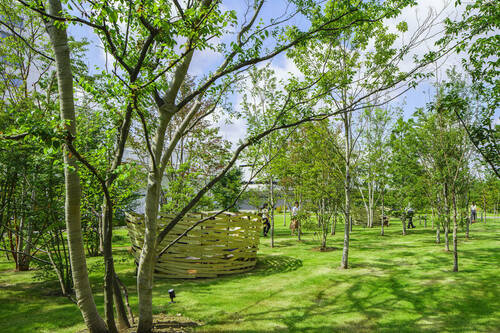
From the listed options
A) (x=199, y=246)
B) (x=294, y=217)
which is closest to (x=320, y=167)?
(x=294, y=217)

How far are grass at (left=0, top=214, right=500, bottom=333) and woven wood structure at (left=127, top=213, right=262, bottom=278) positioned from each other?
1.23 feet

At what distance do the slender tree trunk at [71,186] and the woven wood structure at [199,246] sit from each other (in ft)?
12.4

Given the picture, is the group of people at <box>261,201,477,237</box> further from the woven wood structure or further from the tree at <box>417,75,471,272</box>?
the tree at <box>417,75,471,272</box>

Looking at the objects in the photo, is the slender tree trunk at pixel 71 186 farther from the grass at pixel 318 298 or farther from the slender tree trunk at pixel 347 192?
the slender tree trunk at pixel 347 192

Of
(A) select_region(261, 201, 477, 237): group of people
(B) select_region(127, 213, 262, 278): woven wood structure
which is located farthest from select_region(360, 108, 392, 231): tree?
(B) select_region(127, 213, 262, 278): woven wood structure

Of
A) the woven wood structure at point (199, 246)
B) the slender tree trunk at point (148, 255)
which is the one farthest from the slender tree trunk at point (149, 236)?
the woven wood structure at point (199, 246)

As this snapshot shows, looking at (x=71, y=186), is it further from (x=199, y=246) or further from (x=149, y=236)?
(x=199, y=246)

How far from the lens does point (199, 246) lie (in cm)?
778

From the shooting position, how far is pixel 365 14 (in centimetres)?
482

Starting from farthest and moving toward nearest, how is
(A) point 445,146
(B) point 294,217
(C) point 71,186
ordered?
(B) point 294,217 → (A) point 445,146 → (C) point 71,186

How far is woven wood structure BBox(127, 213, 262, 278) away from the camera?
24.9ft

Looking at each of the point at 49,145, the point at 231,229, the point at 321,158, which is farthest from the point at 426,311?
the point at 49,145

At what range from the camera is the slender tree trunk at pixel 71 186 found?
3299mm

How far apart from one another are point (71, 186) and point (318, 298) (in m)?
5.12
